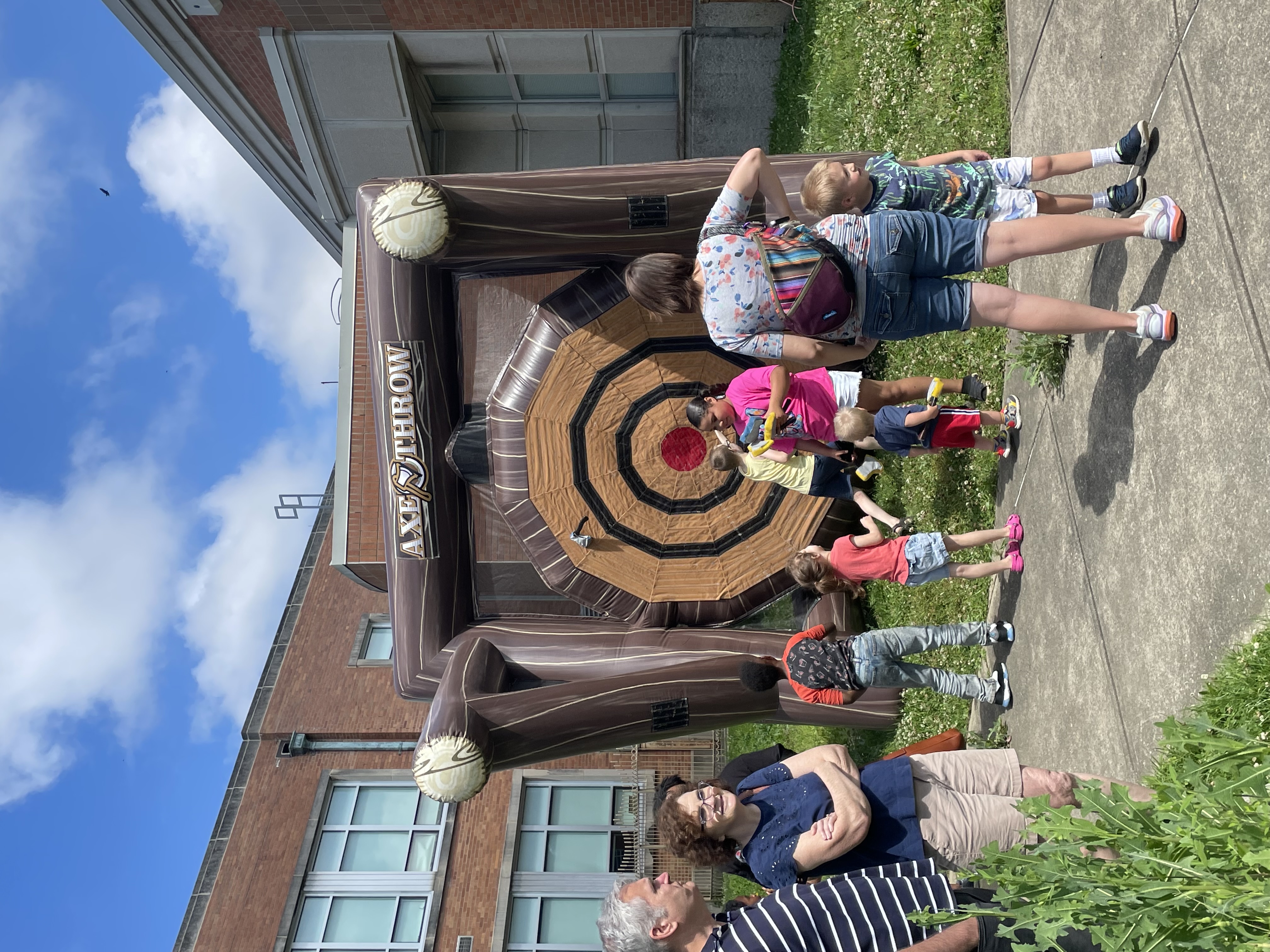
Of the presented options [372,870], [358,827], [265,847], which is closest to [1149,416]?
[372,870]

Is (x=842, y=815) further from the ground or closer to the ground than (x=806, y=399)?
closer to the ground

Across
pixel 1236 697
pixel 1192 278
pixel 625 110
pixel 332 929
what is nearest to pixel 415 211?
pixel 1192 278

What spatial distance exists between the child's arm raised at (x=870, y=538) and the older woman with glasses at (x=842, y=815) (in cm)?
163

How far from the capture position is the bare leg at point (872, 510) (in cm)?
607

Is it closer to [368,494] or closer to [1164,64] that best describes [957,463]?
[1164,64]

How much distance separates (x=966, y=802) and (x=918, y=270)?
2354mm

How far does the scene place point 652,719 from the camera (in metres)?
5.86

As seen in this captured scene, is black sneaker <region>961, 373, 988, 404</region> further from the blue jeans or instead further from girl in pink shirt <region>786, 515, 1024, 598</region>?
the blue jeans

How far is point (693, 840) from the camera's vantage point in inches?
157

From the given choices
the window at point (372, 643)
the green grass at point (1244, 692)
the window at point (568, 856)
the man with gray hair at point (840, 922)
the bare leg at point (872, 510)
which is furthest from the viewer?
the window at point (372, 643)

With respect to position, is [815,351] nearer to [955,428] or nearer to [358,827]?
[955,428]

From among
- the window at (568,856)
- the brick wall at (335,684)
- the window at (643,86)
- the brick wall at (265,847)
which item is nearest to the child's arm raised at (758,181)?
the window at (643,86)

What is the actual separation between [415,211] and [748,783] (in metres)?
3.63

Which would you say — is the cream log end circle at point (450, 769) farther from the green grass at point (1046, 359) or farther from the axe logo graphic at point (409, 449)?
the green grass at point (1046, 359)
